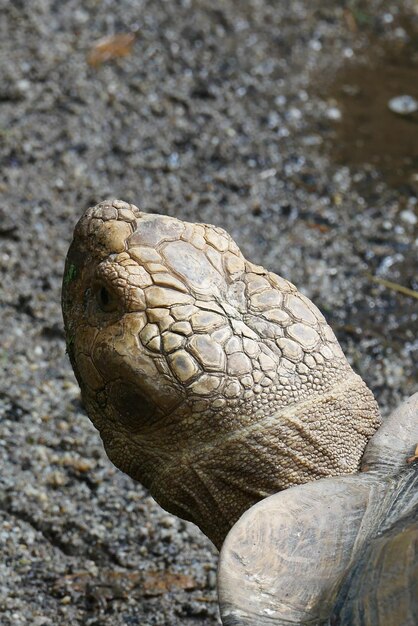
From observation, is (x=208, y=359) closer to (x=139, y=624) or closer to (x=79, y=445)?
(x=139, y=624)

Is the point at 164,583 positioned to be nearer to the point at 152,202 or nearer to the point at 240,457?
the point at 240,457

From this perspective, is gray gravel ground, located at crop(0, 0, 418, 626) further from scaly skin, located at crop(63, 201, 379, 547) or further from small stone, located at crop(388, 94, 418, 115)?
scaly skin, located at crop(63, 201, 379, 547)

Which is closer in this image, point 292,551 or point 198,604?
point 292,551

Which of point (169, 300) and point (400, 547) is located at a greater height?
point (169, 300)

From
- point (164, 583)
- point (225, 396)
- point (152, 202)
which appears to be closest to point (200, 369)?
point (225, 396)

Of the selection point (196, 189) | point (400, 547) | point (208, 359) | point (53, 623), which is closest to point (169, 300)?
point (208, 359)

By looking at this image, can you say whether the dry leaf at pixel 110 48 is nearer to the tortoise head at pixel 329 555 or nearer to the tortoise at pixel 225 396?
the tortoise at pixel 225 396

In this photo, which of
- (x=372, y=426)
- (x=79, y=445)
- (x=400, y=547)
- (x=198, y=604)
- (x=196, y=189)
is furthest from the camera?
(x=196, y=189)

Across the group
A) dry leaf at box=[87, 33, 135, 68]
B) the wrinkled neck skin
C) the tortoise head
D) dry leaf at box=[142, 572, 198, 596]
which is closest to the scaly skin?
the wrinkled neck skin
